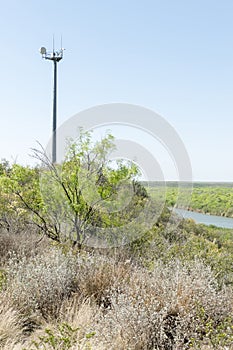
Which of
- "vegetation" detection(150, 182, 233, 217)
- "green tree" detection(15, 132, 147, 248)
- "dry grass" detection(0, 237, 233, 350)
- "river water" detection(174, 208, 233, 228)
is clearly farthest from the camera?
"vegetation" detection(150, 182, 233, 217)

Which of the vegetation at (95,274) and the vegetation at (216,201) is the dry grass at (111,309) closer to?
the vegetation at (95,274)

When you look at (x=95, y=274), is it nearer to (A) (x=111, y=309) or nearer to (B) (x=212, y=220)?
(A) (x=111, y=309)

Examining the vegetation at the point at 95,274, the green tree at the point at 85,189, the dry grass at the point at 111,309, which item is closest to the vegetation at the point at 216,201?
the vegetation at the point at 95,274

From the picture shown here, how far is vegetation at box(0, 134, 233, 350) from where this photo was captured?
2.80 m

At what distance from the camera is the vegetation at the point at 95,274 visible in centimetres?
280

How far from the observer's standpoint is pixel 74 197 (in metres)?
5.67

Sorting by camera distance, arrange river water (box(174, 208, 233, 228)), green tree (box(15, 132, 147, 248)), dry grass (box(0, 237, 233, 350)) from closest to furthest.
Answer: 1. dry grass (box(0, 237, 233, 350))
2. green tree (box(15, 132, 147, 248))
3. river water (box(174, 208, 233, 228))

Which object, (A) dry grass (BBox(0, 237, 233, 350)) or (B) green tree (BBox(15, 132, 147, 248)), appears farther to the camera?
(B) green tree (BBox(15, 132, 147, 248))

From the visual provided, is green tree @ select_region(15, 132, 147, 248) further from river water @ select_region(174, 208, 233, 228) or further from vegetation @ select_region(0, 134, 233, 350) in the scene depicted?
river water @ select_region(174, 208, 233, 228)

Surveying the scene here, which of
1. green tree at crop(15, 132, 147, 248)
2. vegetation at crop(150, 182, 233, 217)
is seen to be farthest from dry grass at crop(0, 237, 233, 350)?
vegetation at crop(150, 182, 233, 217)

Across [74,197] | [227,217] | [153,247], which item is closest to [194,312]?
[153,247]

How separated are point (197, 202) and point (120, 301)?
11.4 metres

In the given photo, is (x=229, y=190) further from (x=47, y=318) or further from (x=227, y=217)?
(x=47, y=318)

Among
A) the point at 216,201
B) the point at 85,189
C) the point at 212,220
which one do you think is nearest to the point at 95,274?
the point at 85,189
